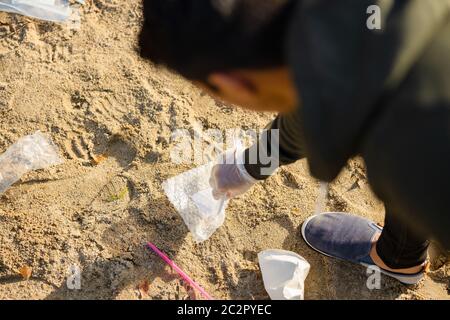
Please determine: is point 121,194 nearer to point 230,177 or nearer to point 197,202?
point 197,202

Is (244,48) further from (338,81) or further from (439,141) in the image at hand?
(439,141)

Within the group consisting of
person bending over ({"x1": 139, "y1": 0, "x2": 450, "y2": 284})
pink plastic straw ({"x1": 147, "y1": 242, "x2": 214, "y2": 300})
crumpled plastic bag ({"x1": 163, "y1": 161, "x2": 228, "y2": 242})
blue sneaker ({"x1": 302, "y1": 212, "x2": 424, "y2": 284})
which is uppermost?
person bending over ({"x1": 139, "y1": 0, "x2": 450, "y2": 284})

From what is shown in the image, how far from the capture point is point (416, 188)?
76 cm

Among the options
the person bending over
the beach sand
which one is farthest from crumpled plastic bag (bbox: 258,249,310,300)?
the person bending over

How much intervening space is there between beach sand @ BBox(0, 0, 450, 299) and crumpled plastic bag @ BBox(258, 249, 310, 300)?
0.15 ft

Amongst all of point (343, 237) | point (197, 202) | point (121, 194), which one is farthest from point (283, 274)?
point (121, 194)

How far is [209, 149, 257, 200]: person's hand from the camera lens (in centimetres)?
152

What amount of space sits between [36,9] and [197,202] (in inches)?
41.1

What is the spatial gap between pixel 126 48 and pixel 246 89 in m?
1.19

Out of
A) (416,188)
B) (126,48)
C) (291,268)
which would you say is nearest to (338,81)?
(416,188)

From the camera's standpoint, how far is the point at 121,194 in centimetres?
165

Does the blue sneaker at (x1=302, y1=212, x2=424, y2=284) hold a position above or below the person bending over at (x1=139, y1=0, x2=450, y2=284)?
below

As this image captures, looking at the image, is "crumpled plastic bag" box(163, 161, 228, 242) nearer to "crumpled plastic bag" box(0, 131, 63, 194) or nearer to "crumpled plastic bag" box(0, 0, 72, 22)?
"crumpled plastic bag" box(0, 131, 63, 194)

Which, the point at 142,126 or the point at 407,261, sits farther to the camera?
the point at 142,126
